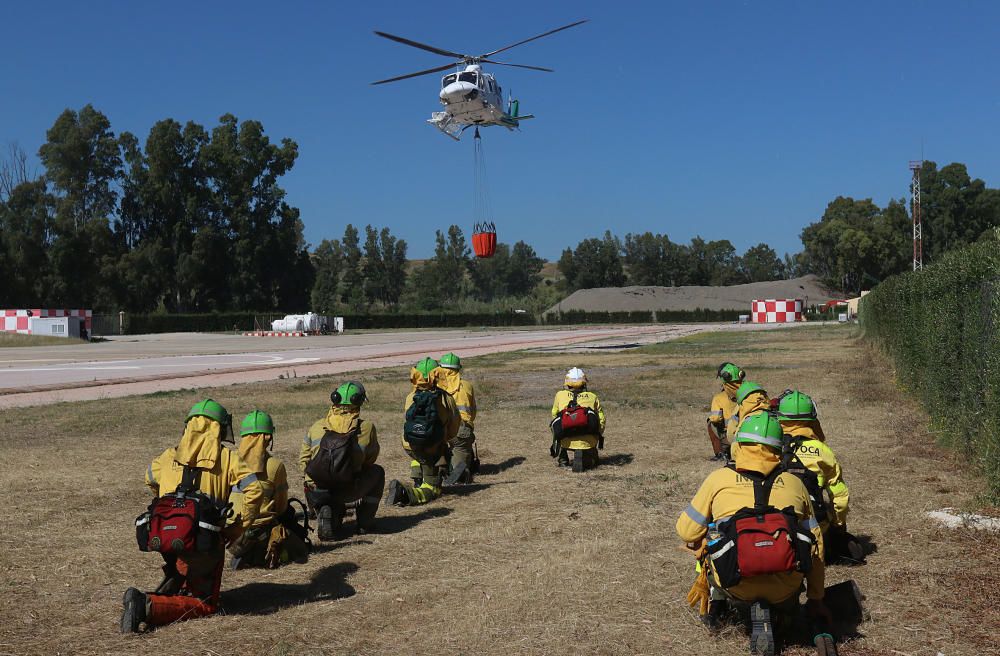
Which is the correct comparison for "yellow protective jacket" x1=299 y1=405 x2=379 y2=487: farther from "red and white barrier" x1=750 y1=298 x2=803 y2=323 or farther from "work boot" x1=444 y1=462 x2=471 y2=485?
"red and white barrier" x1=750 y1=298 x2=803 y2=323

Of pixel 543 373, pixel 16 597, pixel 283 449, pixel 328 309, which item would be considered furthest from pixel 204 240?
pixel 16 597

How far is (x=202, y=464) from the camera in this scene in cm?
567

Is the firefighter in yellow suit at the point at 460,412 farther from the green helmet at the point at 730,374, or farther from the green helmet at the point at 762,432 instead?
the green helmet at the point at 762,432

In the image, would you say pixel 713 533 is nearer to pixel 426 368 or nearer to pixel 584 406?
pixel 426 368

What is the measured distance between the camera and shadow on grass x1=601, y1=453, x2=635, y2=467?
37.0 ft

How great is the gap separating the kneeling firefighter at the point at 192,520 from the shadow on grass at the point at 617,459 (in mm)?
6113

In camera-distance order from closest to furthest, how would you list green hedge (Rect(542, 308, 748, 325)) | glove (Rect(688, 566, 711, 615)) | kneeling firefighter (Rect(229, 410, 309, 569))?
glove (Rect(688, 566, 711, 615)), kneeling firefighter (Rect(229, 410, 309, 569)), green hedge (Rect(542, 308, 748, 325))

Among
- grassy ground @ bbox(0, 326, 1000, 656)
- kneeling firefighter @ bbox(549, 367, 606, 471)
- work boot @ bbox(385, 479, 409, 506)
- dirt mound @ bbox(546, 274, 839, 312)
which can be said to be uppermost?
dirt mound @ bbox(546, 274, 839, 312)

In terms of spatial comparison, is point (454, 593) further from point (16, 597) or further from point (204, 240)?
point (204, 240)

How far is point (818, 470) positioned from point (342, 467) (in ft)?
12.7

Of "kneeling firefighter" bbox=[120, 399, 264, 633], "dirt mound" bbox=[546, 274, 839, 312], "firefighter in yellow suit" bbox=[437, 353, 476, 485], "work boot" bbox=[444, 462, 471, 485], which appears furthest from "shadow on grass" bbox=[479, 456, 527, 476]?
"dirt mound" bbox=[546, 274, 839, 312]

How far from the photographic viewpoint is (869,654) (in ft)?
15.8

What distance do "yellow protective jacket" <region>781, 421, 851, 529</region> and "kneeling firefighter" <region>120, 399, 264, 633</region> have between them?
3.87 m

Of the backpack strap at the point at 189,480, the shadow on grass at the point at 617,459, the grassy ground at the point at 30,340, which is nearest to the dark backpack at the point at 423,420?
the shadow on grass at the point at 617,459
